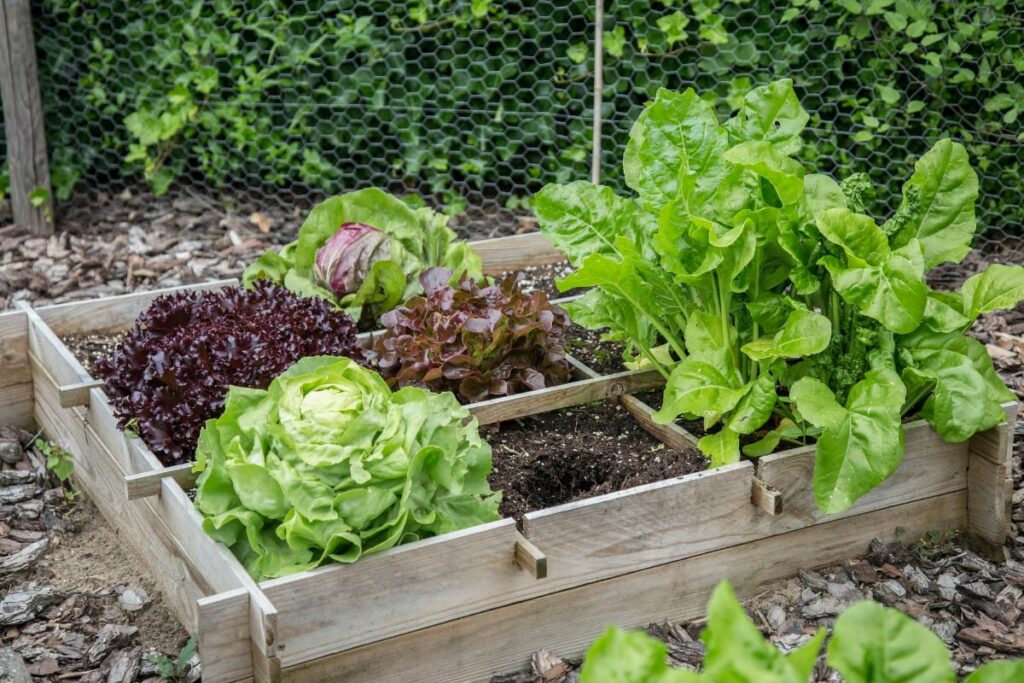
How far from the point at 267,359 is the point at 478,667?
37.8 inches

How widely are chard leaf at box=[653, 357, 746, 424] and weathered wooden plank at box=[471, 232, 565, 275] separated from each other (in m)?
1.50

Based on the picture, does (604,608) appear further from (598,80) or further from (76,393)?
(598,80)

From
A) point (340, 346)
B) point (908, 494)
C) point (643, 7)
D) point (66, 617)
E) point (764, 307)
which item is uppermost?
point (643, 7)

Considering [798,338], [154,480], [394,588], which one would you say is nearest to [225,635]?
[394,588]

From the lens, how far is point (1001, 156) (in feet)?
15.5

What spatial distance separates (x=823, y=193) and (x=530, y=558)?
116 cm

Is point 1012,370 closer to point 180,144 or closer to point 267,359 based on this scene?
point 267,359

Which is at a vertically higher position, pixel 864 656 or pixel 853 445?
pixel 864 656

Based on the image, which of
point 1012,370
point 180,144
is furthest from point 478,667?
point 180,144

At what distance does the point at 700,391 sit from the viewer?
2.73 m

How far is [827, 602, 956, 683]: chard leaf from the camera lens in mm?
1387

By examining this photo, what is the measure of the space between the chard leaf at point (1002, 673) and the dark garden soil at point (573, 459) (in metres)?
1.32

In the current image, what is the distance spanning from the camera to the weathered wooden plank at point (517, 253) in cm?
420

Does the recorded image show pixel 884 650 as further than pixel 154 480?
No
